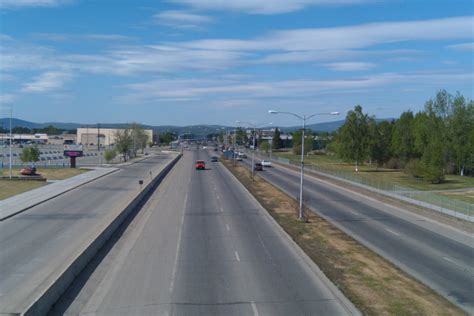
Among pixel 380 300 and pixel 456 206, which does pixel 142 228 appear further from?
pixel 456 206

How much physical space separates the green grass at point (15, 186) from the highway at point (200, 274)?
16169mm

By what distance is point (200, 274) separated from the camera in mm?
19734

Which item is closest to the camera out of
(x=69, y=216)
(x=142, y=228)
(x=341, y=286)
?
(x=341, y=286)

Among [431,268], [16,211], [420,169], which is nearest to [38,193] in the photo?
[16,211]

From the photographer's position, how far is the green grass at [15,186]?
46.1m

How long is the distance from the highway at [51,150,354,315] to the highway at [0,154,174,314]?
104 centimetres

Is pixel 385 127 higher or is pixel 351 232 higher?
pixel 385 127

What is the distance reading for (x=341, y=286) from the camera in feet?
60.5

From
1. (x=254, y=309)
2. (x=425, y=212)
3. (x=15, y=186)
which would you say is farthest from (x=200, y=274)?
(x=15, y=186)

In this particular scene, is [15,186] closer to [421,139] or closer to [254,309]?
[254,309]

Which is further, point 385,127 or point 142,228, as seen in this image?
point 385,127

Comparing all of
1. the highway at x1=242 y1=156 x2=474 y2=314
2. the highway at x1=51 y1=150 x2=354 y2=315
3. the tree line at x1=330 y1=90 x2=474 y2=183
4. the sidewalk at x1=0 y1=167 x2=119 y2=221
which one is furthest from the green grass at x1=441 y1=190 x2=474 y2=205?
the sidewalk at x1=0 y1=167 x2=119 y2=221

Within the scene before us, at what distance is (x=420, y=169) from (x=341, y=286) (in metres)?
64.2

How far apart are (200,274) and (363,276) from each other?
215 inches
